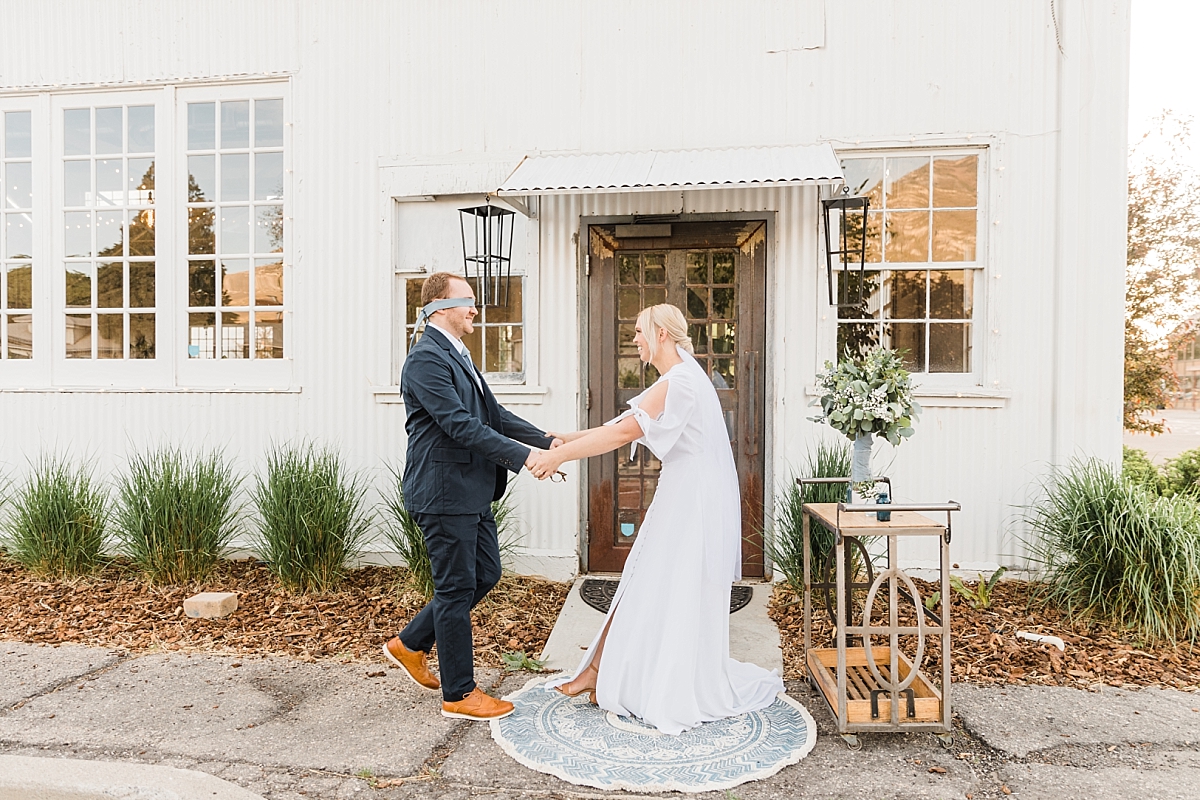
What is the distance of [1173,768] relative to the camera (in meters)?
3.24

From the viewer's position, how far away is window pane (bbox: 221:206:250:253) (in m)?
6.46

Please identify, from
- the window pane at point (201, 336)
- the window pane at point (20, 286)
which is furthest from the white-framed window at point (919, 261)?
the window pane at point (20, 286)

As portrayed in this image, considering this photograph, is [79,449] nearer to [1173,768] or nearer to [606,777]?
[606,777]

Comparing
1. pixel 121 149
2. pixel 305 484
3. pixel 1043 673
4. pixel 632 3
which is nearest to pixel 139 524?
pixel 305 484

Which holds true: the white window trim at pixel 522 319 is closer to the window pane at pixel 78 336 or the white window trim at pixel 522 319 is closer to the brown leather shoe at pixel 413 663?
the brown leather shoe at pixel 413 663

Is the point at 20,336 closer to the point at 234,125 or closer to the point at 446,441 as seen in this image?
the point at 234,125

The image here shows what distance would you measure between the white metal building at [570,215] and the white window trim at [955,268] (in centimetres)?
2

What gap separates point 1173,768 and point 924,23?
4639 mm

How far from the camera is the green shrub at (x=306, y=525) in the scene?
5555 millimetres

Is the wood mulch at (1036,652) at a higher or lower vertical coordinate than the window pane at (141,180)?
lower

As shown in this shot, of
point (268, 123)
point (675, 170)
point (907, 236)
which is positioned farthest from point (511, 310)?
point (907, 236)

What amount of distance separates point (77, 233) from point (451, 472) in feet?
16.6

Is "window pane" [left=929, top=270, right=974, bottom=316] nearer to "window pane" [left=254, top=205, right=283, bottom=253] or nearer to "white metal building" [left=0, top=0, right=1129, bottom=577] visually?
"white metal building" [left=0, top=0, right=1129, bottom=577]

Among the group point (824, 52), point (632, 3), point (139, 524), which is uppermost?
point (632, 3)
